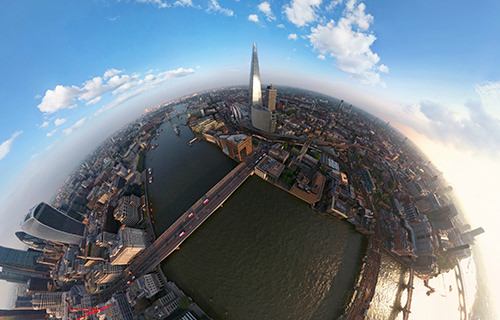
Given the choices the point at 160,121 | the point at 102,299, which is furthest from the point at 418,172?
the point at 160,121

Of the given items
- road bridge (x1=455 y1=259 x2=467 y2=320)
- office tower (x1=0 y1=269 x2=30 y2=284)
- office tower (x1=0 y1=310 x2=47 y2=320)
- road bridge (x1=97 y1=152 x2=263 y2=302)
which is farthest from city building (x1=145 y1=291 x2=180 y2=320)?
road bridge (x1=455 y1=259 x2=467 y2=320)

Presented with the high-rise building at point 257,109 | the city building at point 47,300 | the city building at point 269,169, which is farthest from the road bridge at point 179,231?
the high-rise building at point 257,109

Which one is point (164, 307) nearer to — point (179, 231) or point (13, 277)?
point (179, 231)

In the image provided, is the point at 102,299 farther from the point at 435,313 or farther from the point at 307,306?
the point at 435,313

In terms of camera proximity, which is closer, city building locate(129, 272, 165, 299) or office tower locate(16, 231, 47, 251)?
city building locate(129, 272, 165, 299)

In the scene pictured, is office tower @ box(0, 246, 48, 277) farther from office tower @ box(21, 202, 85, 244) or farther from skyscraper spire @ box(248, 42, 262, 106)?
skyscraper spire @ box(248, 42, 262, 106)

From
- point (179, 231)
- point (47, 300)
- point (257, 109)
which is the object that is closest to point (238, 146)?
point (257, 109)

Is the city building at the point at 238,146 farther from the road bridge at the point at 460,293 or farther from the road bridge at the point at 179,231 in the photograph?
the road bridge at the point at 460,293
